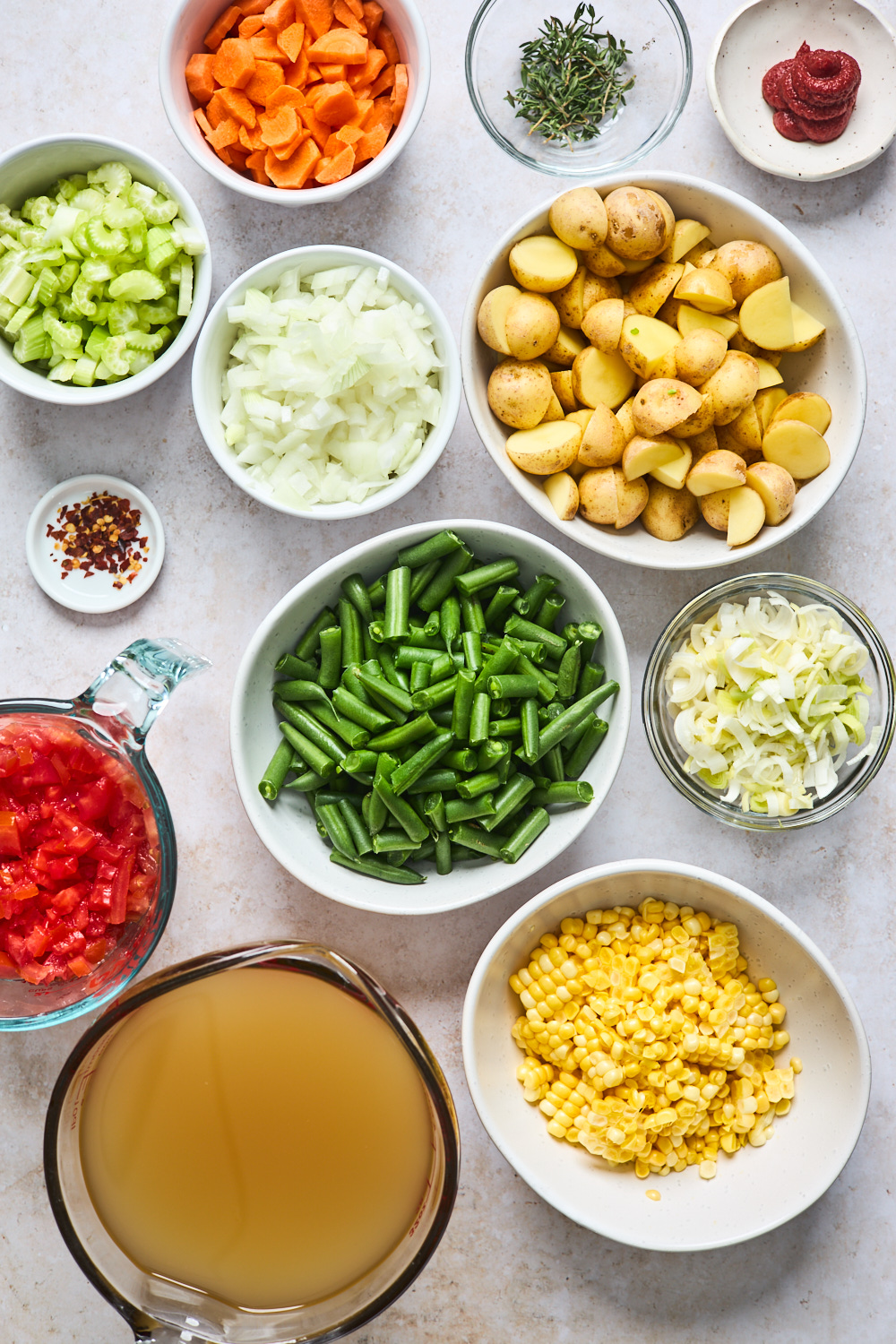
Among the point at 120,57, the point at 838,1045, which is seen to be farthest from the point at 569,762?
the point at 120,57

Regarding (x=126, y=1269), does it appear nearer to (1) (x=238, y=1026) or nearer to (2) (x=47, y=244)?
(1) (x=238, y=1026)

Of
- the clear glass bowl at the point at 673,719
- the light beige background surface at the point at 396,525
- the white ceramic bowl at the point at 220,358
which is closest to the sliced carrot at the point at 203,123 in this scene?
the light beige background surface at the point at 396,525

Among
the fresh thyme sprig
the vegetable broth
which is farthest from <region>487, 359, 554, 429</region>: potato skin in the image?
the vegetable broth

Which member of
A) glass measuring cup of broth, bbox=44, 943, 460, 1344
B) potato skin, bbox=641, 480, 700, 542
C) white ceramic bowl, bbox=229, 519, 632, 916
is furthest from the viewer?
potato skin, bbox=641, 480, 700, 542

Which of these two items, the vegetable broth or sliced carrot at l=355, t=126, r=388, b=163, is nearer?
the vegetable broth

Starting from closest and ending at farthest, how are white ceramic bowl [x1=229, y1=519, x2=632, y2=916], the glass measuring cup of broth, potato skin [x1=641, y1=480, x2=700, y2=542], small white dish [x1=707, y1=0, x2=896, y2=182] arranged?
the glass measuring cup of broth
white ceramic bowl [x1=229, y1=519, x2=632, y2=916]
potato skin [x1=641, y1=480, x2=700, y2=542]
small white dish [x1=707, y1=0, x2=896, y2=182]

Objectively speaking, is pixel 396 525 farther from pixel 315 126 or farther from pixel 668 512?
pixel 315 126

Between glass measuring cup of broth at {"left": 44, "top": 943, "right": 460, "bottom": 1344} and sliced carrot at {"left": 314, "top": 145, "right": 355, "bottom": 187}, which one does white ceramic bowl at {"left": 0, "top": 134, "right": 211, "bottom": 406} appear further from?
glass measuring cup of broth at {"left": 44, "top": 943, "right": 460, "bottom": 1344}

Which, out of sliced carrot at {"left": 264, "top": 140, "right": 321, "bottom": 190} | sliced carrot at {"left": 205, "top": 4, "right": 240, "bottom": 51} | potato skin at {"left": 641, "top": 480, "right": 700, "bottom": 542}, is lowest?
potato skin at {"left": 641, "top": 480, "right": 700, "bottom": 542}
